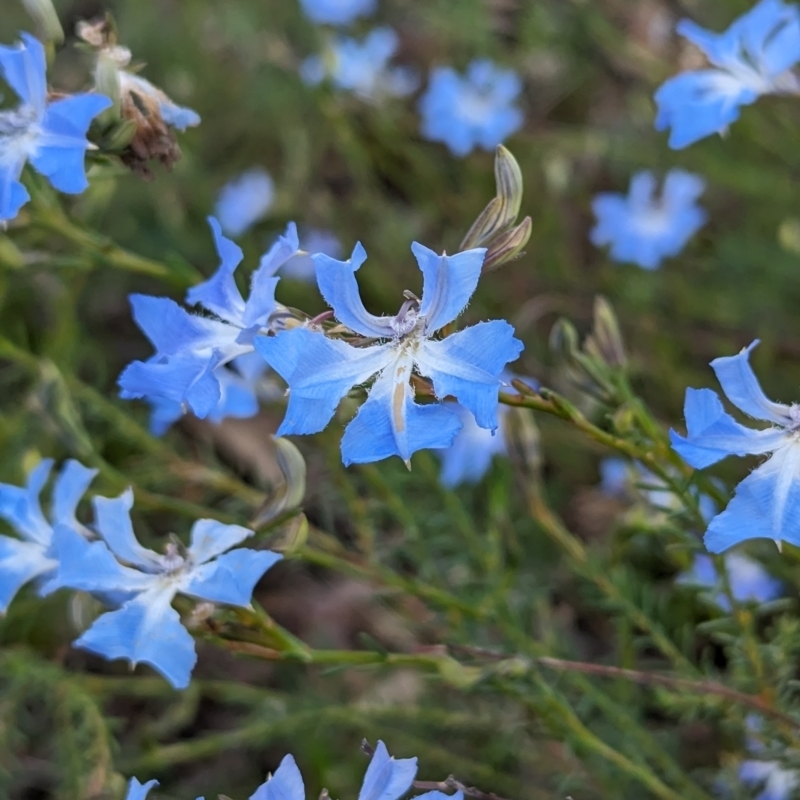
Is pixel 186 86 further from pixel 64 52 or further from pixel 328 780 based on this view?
pixel 328 780

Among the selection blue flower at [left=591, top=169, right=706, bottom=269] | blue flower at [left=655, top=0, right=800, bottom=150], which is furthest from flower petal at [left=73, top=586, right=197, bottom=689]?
blue flower at [left=591, top=169, right=706, bottom=269]

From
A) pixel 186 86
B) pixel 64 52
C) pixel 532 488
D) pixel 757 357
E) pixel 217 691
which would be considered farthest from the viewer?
pixel 64 52

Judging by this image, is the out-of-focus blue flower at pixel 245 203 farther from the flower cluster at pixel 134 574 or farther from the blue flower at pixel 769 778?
the blue flower at pixel 769 778

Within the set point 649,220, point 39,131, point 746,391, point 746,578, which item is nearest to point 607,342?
point 746,391

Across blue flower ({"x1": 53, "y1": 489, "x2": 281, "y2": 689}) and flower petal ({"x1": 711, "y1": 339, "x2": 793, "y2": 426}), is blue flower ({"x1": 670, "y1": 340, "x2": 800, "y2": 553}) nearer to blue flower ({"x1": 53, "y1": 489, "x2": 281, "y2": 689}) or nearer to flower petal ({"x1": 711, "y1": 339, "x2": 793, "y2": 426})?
flower petal ({"x1": 711, "y1": 339, "x2": 793, "y2": 426})

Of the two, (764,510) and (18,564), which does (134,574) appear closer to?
(18,564)

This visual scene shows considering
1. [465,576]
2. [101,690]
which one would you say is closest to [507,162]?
[465,576]

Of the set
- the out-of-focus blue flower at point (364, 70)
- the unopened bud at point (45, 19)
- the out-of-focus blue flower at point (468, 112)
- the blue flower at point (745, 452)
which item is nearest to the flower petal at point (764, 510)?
the blue flower at point (745, 452)
